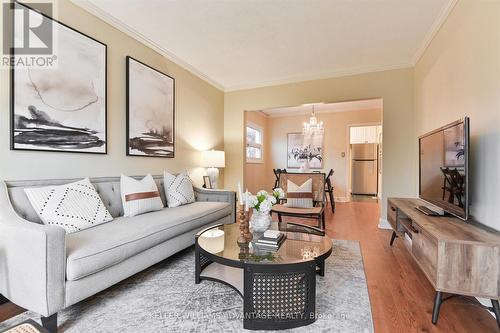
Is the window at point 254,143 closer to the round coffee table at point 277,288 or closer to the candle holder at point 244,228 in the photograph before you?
the candle holder at point 244,228

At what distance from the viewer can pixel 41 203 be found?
180cm

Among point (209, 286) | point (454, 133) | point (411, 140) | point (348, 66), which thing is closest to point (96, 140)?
point (209, 286)

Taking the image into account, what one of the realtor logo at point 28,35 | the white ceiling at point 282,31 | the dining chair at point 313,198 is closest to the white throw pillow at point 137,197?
the realtor logo at point 28,35

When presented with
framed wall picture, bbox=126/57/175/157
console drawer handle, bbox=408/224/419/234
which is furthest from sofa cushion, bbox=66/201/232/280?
console drawer handle, bbox=408/224/419/234

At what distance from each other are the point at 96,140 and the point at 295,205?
2734mm

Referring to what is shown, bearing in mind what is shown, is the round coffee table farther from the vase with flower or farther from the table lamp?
the table lamp

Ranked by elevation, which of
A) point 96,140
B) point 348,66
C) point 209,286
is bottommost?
point 209,286

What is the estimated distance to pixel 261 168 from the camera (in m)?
7.15

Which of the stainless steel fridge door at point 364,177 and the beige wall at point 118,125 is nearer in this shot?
the beige wall at point 118,125

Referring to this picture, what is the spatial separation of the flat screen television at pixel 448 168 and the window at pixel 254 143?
14.1 ft

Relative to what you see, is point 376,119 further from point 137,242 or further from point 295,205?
point 137,242

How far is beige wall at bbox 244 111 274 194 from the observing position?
6371mm

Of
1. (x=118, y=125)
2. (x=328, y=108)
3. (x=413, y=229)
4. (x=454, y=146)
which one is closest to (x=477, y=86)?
(x=454, y=146)

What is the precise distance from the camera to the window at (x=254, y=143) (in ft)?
20.9
